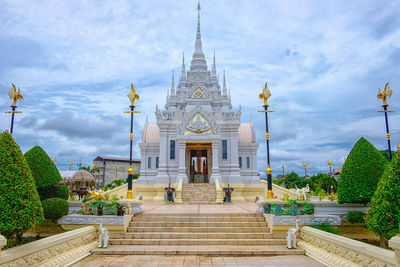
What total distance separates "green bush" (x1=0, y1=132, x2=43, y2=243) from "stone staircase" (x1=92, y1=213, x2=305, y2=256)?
9.50 ft

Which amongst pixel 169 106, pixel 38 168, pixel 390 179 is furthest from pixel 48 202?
pixel 169 106

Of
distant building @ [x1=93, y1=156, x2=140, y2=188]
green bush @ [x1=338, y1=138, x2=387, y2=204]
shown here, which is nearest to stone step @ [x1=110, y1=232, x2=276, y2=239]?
green bush @ [x1=338, y1=138, x2=387, y2=204]

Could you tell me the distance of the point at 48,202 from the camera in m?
11.0

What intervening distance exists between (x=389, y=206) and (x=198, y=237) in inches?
234

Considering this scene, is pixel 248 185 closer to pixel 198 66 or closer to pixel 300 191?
pixel 300 191

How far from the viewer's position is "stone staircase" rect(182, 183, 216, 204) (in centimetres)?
2180

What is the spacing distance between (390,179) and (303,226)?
358cm

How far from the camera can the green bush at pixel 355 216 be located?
38.9ft

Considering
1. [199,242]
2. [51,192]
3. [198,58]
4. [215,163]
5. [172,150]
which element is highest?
[198,58]

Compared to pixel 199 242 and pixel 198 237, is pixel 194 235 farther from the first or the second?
pixel 199 242

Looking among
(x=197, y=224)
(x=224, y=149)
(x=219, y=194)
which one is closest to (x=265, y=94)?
(x=197, y=224)

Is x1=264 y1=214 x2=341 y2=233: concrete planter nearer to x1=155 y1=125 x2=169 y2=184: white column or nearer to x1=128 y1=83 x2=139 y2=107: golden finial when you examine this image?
x1=128 y1=83 x2=139 y2=107: golden finial

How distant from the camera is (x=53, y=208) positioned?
10.9 m

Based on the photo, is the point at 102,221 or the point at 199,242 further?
the point at 102,221
